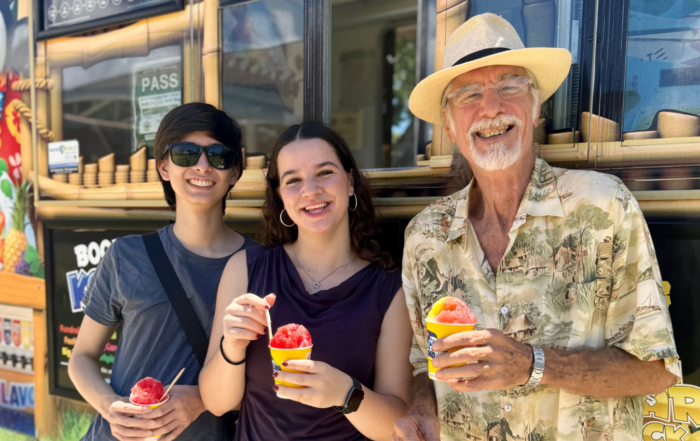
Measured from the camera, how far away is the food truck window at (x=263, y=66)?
127 inches

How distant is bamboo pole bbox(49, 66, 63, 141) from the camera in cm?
388

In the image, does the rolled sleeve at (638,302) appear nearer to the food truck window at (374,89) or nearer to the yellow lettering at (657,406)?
the yellow lettering at (657,406)

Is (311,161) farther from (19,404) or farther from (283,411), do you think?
(19,404)

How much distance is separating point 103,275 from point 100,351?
1.26 feet

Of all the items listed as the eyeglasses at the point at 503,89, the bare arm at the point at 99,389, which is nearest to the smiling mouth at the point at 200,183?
the bare arm at the point at 99,389

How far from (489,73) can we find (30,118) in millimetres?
3626

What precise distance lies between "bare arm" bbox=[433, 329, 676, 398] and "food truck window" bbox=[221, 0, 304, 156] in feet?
6.99

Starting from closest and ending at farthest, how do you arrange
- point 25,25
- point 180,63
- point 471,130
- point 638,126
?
point 471,130
point 638,126
point 180,63
point 25,25

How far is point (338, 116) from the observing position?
535cm

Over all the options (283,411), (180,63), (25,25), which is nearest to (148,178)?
(180,63)

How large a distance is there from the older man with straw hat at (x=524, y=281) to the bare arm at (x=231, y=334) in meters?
0.65

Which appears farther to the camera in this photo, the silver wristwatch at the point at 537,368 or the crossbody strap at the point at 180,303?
the crossbody strap at the point at 180,303

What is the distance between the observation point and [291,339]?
1767 mm

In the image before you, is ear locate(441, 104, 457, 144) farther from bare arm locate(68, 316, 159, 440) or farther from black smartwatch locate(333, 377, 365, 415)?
bare arm locate(68, 316, 159, 440)
